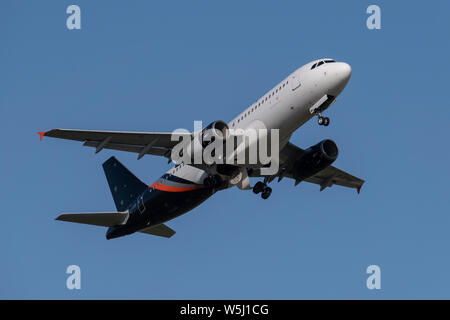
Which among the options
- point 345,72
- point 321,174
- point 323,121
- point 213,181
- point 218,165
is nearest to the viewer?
point 345,72

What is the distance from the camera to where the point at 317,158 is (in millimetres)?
40812

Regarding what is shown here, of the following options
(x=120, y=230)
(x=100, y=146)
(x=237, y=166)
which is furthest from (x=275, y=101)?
(x=120, y=230)

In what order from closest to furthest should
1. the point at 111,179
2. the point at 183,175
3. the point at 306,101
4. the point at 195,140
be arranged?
the point at 306,101 < the point at 195,140 < the point at 183,175 < the point at 111,179

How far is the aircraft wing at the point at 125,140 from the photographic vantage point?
123 ft

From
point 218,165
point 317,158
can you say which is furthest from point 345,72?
point 218,165

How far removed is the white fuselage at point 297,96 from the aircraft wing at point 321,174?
441 centimetres

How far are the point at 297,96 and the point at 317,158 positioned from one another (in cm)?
666

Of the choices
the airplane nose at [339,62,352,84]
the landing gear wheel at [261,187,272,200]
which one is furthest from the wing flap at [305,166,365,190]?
the airplane nose at [339,62,352,84]

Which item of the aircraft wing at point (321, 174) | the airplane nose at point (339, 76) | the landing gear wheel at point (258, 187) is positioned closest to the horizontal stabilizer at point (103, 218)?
the landing gear wheel at point (258, 187)

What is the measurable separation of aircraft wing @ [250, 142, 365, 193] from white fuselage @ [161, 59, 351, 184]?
4.41m

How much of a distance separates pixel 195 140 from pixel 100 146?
5251 mm

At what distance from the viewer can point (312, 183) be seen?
47.0 meters

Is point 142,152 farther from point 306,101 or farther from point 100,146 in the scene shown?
point 306,101

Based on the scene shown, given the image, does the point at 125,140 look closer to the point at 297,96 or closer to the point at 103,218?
the point at 103,218
